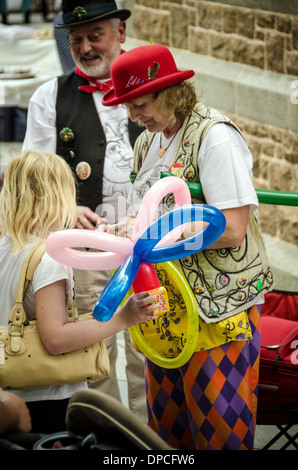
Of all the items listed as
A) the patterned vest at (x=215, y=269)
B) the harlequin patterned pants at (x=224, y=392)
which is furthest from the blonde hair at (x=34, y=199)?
the harlequin patterned pants at (x=224, y=392)

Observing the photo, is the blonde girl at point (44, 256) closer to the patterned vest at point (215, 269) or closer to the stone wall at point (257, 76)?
the patterned vest at point (215, 269)

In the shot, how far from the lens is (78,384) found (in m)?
2.35

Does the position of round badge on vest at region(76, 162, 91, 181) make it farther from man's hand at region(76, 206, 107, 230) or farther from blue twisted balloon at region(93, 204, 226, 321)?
blue twisted balloon at region(93, 204, 226, 321)

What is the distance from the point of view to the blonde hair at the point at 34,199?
89.7 inches

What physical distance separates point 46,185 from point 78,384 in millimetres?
629

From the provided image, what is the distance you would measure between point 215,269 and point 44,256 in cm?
57

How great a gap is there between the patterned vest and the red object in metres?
0.34

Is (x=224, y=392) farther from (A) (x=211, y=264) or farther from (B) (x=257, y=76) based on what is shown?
(B) (x=257, y=76)

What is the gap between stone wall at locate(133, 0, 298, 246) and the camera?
5312 millimetres

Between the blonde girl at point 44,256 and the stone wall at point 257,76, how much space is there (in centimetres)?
320

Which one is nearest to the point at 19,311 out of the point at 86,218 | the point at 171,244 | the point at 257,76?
the point at 171,244

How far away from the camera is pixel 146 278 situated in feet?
6.96
